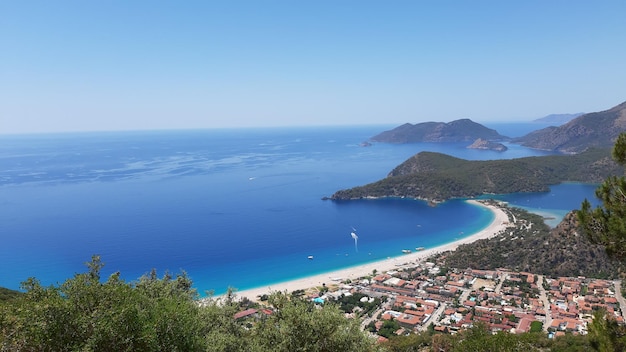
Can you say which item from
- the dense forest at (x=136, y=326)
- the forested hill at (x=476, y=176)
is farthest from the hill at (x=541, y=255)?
the dense forest at (x=136, y=326)

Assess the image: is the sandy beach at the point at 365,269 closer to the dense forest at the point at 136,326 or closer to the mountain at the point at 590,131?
the dense forest at the point at 136,326

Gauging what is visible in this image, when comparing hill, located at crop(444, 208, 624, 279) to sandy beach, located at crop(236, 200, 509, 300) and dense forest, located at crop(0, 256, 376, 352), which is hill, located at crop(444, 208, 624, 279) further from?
dense forest, located at crop(0, 256, 376, 352)

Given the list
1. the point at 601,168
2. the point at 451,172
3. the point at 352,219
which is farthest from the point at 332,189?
the point at 601,168

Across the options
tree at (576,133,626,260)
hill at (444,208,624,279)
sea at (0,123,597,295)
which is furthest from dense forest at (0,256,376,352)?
hill at (444,208,624,279)

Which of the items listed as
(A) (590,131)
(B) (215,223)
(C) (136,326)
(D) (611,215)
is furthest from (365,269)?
(A) (590,131)

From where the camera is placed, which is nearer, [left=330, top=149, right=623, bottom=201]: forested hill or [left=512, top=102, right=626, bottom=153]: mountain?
[left=330, top=149, right=623, bottom=201]: forested hill
